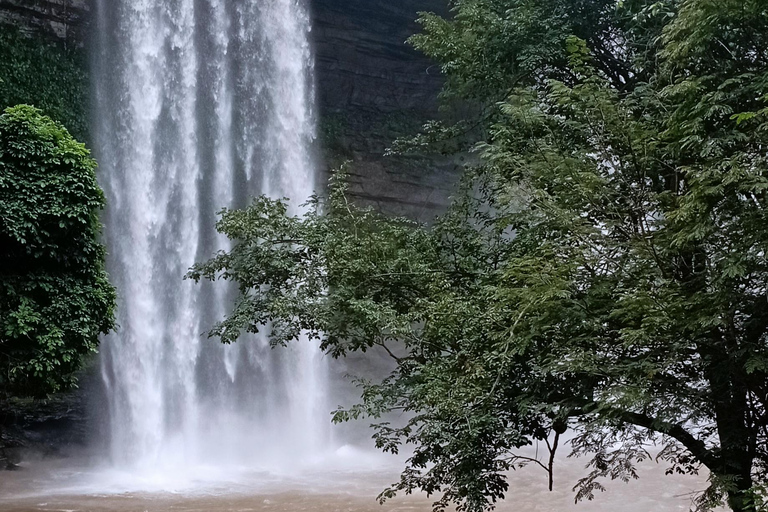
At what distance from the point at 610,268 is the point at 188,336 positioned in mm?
14886

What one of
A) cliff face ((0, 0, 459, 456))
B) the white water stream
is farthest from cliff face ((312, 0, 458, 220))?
the white water stream

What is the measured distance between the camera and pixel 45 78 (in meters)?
20.7

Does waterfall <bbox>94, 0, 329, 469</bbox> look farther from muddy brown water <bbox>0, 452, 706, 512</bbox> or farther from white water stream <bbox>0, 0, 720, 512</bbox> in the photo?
muddy brown water <bbox>0, 452, 706, 512</bbox>

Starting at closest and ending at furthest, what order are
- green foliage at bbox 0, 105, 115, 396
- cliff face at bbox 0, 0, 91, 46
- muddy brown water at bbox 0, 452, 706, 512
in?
green foliage at bbox 0, 105, 115, 396 < muddy brown water at bbox 0, 452, 706, 512 < cliff face at bbox 0, 0, 91, 46

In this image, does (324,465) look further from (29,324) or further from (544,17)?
(544,17)

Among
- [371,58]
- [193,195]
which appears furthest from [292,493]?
[371,58]

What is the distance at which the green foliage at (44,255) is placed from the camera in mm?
13039

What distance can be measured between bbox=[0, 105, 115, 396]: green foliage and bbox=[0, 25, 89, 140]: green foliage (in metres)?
6.94

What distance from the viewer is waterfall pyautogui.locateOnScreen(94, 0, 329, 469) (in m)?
20.4

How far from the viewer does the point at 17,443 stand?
19625 millimetres

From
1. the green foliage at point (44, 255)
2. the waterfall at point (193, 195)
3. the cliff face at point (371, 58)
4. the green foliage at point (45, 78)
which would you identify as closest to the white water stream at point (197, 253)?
the waterfall at point (193, 195)

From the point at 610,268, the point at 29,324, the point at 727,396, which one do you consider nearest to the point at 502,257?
the point at 610,268

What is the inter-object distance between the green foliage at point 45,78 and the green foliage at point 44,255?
22.8ft

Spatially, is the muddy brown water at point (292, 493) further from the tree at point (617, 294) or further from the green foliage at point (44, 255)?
the tree at point (617, 294)
